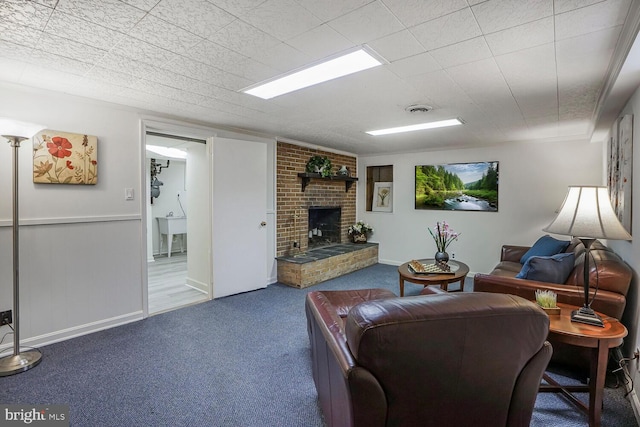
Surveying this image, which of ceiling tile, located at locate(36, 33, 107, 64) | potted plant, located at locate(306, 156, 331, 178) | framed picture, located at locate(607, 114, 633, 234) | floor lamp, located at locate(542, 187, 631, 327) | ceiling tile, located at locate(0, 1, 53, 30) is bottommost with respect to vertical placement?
floor lamp, located at locate(542, 187, 631, 327)

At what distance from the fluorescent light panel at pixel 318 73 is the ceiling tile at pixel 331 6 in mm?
417

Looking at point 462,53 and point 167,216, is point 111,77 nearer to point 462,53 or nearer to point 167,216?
point 462,53

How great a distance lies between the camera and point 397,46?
1848mm

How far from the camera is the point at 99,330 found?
9.68ft

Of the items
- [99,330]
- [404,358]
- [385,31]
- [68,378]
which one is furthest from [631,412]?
[99,330]

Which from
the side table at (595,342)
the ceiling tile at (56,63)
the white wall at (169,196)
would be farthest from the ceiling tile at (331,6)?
the white wall at (169,196)

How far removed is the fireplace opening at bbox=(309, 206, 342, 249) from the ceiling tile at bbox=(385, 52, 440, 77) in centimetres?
367

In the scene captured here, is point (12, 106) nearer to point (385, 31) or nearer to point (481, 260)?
point (385, 31)

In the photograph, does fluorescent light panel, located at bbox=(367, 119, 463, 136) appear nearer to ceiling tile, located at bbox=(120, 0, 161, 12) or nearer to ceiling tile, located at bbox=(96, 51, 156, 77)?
ceiling tile, located at bbox=(96, 51, 156, 77)

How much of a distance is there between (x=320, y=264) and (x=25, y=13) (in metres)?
3.81

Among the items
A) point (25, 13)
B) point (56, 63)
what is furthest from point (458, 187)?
point (25, 13)

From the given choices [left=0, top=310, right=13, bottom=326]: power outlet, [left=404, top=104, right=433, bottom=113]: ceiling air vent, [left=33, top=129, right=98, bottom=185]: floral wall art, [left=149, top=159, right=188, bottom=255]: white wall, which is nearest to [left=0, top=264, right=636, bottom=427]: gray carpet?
[left=0, top=310, right=13, bottom=326]: power outlet

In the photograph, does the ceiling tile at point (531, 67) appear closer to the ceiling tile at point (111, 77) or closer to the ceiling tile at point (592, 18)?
the ceiling tile at point (592, 18)

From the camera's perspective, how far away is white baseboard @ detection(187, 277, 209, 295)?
13.6 ft
